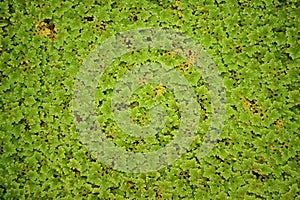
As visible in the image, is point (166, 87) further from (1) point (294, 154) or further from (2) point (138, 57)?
(1) point (294, 154)

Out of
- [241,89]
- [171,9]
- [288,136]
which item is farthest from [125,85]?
[288,136]

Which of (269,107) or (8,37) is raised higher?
(8,37)

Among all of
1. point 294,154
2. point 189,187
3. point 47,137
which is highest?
point 47,137

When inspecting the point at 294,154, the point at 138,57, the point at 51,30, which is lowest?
the point at 294,154

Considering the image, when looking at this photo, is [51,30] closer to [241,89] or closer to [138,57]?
[138,57]

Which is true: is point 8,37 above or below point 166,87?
above

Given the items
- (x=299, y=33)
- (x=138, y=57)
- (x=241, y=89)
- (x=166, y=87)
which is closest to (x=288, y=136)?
(x=241, y=89)
